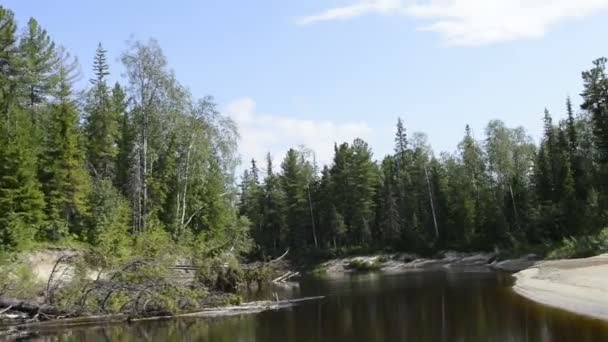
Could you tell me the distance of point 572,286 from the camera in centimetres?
3228

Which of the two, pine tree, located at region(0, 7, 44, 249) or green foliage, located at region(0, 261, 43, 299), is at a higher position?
pine tree, located at region(0, 7, 44, 249)

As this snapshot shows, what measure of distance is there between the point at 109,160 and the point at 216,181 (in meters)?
10.0

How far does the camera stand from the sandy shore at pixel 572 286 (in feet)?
86.0

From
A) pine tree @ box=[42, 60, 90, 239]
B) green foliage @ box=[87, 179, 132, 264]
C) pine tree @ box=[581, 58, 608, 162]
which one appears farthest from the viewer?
pine tree @ box=[581, 58, 608, 162]

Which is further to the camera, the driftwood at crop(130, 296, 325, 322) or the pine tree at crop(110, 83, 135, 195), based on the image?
the pine tree at crop(110, 83, 135, 195)

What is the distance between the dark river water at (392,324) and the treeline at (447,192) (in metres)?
33.9

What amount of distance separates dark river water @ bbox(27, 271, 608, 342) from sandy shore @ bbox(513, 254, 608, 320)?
906 mm

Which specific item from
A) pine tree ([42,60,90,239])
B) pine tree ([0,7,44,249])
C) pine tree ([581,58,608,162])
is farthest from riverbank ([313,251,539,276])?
pine tree ([0,7,44,249])

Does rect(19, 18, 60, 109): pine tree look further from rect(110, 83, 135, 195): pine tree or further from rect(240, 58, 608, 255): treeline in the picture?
rect(240, 58, 608, 255): treeline

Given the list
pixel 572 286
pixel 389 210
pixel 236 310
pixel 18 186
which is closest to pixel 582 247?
pixel 572 286

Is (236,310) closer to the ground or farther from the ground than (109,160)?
closer to the ground

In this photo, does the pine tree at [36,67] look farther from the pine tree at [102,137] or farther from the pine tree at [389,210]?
the pine tree at [389,210]

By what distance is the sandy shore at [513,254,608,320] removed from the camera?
26216 millimetres

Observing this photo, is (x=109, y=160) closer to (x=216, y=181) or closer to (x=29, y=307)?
(x=216, y=181)
